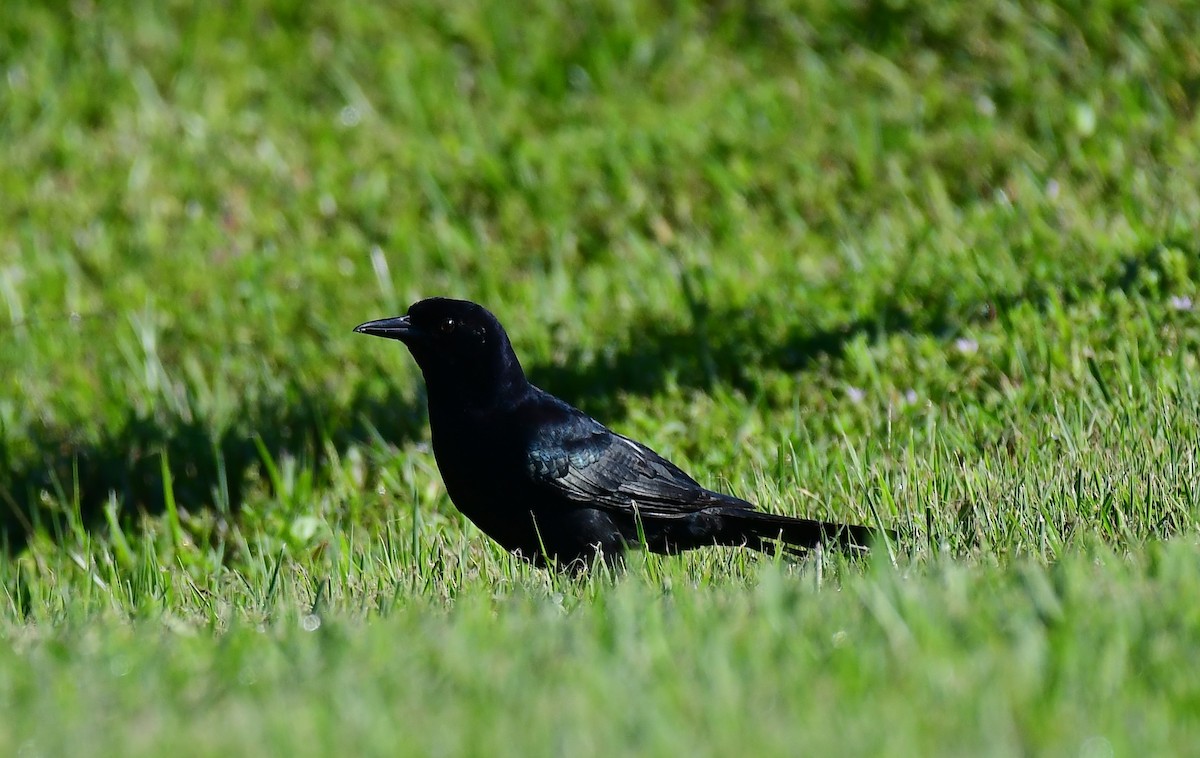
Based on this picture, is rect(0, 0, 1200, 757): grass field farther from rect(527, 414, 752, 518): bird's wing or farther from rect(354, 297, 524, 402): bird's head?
rect(354, 297, 524, 402): bird's head

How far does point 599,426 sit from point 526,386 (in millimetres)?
281

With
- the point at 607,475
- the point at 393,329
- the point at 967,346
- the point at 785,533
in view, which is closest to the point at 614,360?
the point at 967,346

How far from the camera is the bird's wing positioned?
4.57 meters

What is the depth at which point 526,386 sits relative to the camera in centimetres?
483

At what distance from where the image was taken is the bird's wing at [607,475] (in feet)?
15.0

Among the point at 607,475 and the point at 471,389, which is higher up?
the point at 471,389

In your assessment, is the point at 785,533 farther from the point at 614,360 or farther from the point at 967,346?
the point at 614,360

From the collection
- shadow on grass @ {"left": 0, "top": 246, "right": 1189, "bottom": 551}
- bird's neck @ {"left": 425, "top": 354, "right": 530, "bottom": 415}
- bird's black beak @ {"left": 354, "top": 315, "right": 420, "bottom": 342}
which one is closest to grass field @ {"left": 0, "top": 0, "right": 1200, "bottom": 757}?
shadow on grass @ {"left": 0, "top": 246, "right": 1189, "bottom": 551}

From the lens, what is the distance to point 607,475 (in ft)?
15.4

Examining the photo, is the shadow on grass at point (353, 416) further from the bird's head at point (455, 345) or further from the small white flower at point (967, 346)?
the bird's head at point (455, 345)

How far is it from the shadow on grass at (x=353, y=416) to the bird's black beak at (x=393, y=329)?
1152mm

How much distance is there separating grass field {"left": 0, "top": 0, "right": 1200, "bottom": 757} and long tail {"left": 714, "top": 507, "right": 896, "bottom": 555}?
161mm

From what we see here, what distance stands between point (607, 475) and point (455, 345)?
641 millimetres

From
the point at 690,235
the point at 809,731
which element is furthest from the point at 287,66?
the point at 809,731
